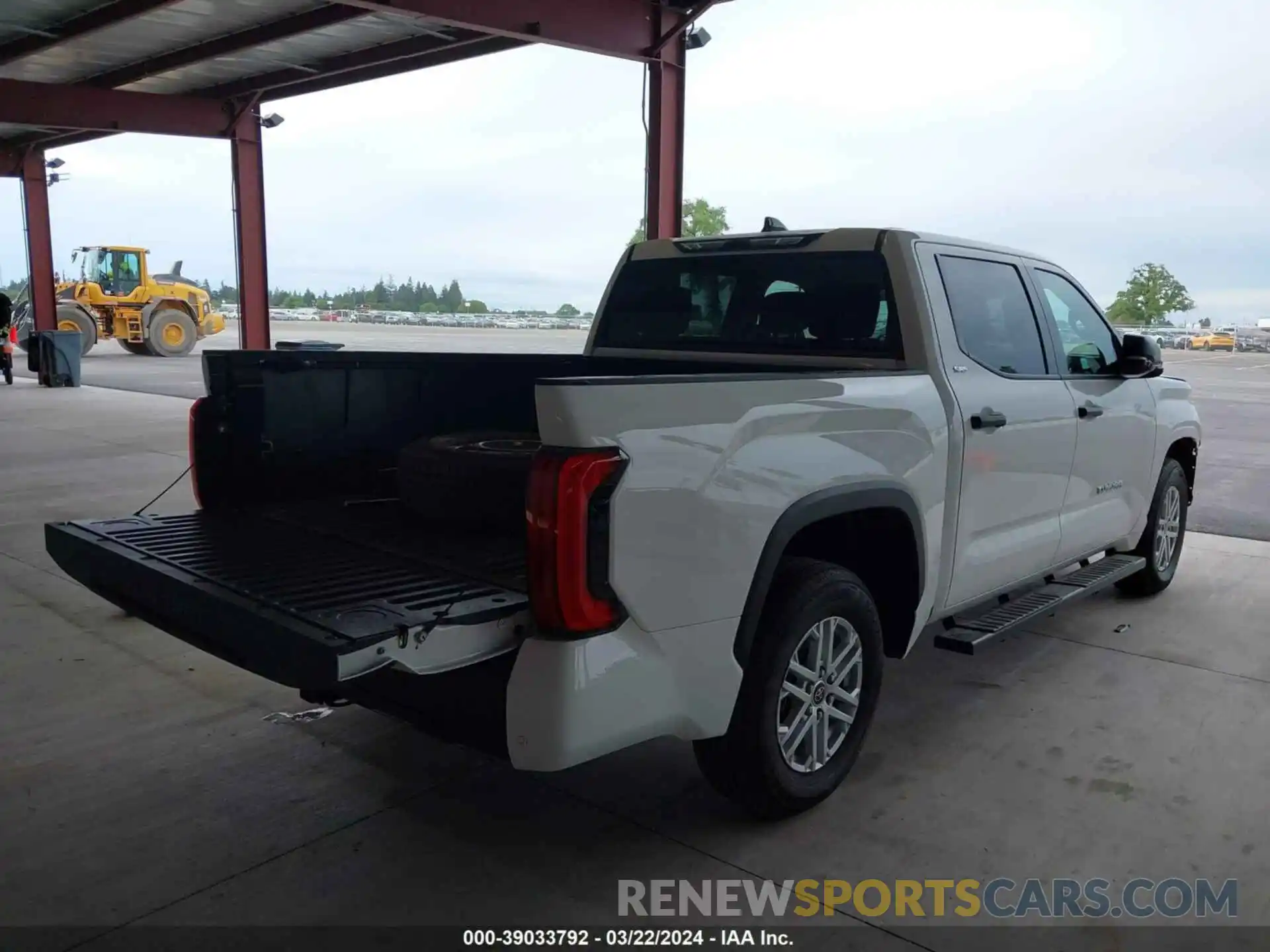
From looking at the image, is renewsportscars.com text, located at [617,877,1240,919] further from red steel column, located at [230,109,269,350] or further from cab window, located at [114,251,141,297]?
cab window, located at [114,251,141,297]

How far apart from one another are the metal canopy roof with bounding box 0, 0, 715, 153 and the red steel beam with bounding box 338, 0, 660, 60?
1 centimetres

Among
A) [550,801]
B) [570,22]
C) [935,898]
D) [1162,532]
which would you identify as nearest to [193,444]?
[550,801]

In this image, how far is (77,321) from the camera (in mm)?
25656

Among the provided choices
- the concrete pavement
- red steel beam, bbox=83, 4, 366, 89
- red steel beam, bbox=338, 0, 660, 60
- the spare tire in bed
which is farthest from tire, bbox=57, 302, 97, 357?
the spare tire in bed

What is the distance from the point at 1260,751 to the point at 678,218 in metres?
7.05

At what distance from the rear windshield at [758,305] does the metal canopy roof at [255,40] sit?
5.27m

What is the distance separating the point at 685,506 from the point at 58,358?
61.3 feet

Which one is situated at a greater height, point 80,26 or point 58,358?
point 80,26

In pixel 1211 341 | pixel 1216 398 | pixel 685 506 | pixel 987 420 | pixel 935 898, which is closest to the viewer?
pixel 685 506

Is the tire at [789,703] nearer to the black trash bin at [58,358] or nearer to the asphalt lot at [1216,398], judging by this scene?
the asphalt lot at [1216,398]

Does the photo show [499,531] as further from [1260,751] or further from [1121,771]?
[1260,751]

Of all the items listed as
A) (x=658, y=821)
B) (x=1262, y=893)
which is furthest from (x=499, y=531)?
(x=1262, y=893)

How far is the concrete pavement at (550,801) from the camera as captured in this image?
2.81m

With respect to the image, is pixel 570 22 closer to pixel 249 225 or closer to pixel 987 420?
pixel 987 420
